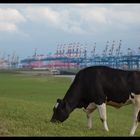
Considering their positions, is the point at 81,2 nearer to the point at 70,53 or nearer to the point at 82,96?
the point at 82,96

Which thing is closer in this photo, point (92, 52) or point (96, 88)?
point (96, 88)

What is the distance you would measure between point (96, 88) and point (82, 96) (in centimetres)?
58

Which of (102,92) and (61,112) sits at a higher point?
(102,92)

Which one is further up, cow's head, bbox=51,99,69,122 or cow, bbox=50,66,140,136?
cow, bbox=50,66,140,136

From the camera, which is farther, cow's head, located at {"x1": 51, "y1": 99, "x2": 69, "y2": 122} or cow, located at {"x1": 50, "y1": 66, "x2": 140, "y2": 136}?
cow's head, located at {"x1": 51, "y1": 99, "x2": 69, "y2": 122}

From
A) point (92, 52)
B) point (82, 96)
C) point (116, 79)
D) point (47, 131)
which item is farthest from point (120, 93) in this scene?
point (92, 52)

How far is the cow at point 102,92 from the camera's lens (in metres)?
9.80

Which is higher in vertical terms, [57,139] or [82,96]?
[57,139]

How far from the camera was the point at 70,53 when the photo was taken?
142 m

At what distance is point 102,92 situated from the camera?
991 cm

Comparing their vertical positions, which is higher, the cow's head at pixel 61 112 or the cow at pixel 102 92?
the cow at pixel 102 92

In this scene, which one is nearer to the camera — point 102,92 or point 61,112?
point 102,92

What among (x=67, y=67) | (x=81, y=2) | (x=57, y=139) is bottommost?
(x=67, y=67)

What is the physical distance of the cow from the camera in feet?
32.2
